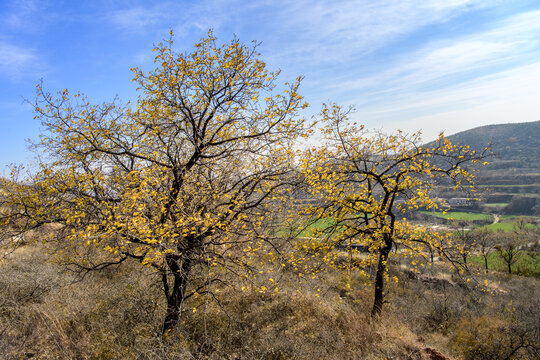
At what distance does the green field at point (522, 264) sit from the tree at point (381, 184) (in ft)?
88.2

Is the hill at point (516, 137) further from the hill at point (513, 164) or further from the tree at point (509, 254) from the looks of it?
the tree at point (509, 254)

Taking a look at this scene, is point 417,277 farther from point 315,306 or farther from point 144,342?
point 144,342

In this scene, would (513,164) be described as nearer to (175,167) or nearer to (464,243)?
(464,243)

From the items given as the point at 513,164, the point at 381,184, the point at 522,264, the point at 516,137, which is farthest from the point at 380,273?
the point at 516,137

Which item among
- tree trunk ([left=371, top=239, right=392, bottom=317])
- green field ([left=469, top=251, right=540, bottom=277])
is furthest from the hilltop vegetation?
green field ([left=469, top=251, right=540, bottom=277])

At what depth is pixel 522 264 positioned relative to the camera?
101 feet

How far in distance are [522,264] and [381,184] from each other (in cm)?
3532

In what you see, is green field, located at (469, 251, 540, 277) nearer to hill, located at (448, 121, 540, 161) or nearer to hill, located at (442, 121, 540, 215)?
hill, located at (442, 121, 540, 215)

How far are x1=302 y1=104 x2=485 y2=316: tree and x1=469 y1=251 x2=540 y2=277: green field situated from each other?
88.2 ft

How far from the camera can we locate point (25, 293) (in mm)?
8086

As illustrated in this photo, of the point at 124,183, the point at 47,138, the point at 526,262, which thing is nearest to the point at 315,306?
the point at 124,183

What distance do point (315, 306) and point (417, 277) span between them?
15.3 m

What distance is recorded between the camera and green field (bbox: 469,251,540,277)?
96.0 ft

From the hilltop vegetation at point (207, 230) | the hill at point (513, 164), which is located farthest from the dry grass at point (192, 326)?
the hill at point (513, 164)
